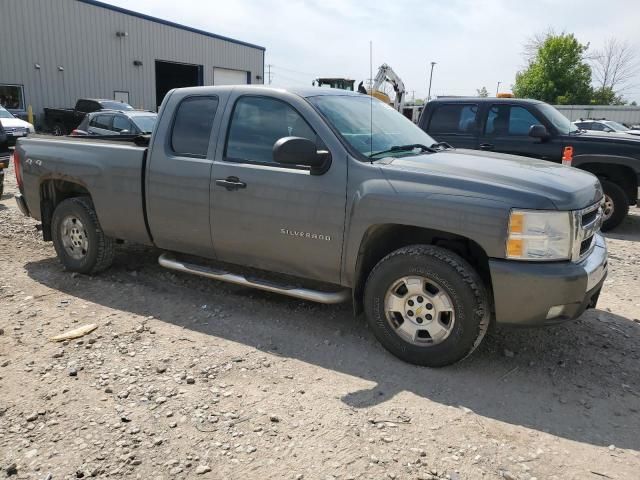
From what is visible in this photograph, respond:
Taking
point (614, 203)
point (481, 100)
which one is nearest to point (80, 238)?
point (481, 100)

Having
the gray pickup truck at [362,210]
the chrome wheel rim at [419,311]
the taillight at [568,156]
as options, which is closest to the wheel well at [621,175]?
the taillight at [568,156]

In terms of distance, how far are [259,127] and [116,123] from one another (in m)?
10.9

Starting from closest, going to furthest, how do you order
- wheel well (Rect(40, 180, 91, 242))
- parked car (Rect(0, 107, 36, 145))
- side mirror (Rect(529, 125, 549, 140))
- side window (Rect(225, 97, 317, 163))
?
side window (Rect(225, 97, 317, 163))
wheel well (Rect(40, 180, 91, 242))
side mirror (Rect(529, 125, 549, 140))
parked car (Rect(0, 107, 36, 145))

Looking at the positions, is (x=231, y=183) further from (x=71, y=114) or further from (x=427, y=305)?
(x=71, y=114)

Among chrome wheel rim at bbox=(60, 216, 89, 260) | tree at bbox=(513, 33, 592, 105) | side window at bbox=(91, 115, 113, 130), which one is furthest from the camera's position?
tree at bbox=(513, 33, 592, 105)

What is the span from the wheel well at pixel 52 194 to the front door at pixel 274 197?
6.65 feet

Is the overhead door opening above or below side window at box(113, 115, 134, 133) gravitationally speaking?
above

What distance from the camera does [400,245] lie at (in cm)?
396

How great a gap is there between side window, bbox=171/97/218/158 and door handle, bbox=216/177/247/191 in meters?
0.35

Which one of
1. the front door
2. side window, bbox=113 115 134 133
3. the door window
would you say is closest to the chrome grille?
the front door

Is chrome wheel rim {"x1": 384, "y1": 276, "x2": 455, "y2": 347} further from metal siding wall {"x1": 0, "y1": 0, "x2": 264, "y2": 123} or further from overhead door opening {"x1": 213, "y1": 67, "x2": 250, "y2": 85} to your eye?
overhead door opening {"x1": 213, "y1": 67, "x2": 250, "y2": 85}

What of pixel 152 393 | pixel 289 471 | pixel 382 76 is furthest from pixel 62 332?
pixel 382 76

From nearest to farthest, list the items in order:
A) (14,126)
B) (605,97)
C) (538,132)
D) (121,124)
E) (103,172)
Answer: (103,172) < (538,132) < (121,124) < (14,126) < (605,97)

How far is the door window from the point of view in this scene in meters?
8.50
